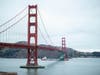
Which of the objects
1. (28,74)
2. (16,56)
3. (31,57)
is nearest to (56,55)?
(16,56)

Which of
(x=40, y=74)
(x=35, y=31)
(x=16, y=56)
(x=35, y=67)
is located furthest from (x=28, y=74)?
(x=16, y=56)

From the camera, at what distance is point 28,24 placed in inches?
1724

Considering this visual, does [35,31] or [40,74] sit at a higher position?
[35,31]

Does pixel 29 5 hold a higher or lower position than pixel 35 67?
higher

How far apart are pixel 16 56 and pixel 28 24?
137 meters

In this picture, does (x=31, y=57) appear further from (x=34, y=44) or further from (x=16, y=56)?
(x=16, y=56)

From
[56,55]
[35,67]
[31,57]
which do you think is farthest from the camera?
[56,55]

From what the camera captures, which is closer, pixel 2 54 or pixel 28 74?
pixel 28 74

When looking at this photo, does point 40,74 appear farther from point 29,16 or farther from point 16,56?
point 16,56

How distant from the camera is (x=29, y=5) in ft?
146

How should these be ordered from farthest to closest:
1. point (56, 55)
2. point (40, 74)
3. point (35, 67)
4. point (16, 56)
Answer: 1. point (16, 56)
2. point (56, 55)
3. point (35, 67)
4. point (40, 74)

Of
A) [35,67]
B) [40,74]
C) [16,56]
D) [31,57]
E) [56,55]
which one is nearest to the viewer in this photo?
[40,74]

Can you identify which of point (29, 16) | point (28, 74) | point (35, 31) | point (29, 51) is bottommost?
point (28, 74)

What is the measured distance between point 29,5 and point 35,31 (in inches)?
202
